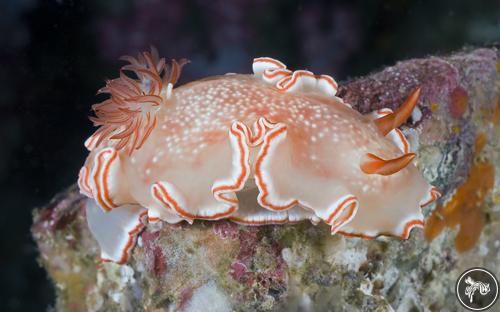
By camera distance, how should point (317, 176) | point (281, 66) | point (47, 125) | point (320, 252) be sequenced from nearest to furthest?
1. point (317, 176)
2. point (320, 252)
3. point (281, 66)
4. point (47, 125)

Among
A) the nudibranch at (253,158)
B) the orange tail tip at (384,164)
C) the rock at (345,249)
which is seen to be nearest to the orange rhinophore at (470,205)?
the rock at (345,249)

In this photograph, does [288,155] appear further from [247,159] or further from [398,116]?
[398,116]

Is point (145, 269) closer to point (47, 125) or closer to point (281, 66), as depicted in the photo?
point (281, 66)

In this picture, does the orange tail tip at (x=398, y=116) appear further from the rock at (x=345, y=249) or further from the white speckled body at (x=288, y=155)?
the rock at (x=345, y=249)

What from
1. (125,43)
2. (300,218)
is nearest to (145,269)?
(300,218)

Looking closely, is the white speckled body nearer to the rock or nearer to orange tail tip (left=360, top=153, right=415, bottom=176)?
orange tail tip (left=360, top=153, right=415, bottom=176)

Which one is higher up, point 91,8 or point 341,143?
point 91,8

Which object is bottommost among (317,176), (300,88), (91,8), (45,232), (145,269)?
(45,232)

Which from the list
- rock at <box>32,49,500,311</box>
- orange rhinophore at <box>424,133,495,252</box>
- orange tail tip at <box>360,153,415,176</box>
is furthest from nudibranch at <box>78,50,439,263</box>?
orange rhinophore at <box>424,133,495,252</box>
